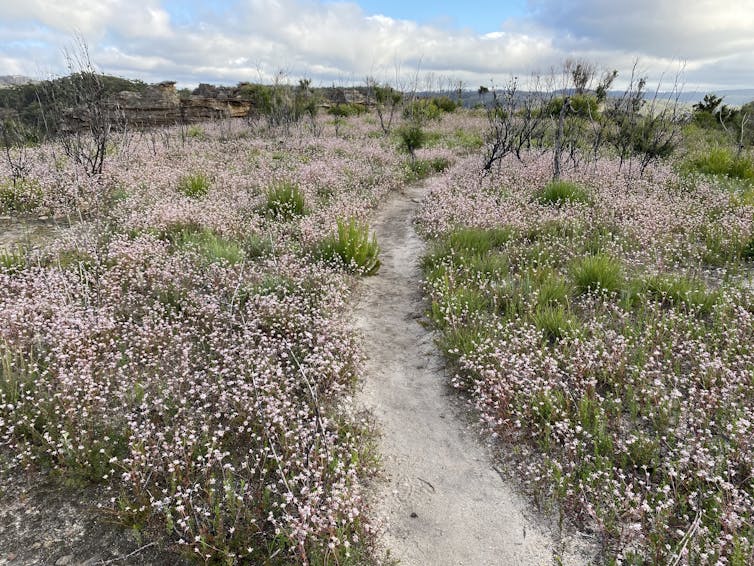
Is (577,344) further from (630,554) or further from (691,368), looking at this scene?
(630,554)

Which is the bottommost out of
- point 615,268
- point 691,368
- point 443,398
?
point 443,398

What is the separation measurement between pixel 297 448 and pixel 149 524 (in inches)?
52.7

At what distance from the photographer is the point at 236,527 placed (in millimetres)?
3727

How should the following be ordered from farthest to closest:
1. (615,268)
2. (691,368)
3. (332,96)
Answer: (332,96) → (615,268) → (691,368)

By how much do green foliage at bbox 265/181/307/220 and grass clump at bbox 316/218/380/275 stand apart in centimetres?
253

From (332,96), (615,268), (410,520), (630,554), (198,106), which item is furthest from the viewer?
(332,96)

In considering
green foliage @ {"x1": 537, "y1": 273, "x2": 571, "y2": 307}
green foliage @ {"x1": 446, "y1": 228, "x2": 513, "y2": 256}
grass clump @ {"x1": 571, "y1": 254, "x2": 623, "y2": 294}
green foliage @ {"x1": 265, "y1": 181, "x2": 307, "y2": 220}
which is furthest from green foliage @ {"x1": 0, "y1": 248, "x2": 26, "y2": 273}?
grass clump @ {"x1": 571, "y1": 254, "x2": 623, "y2": 294}

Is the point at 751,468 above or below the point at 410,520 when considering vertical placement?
above

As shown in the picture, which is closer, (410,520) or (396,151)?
(410,520)

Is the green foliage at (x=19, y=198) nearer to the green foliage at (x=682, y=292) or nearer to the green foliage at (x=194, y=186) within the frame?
the green foliage at (x=194, y=186)

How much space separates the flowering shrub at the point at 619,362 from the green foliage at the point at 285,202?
3.80 meters

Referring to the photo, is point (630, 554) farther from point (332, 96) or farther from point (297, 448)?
point (332, 96)

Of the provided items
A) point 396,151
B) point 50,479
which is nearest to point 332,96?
point 396,151

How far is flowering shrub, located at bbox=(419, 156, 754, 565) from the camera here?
3.85 meters
